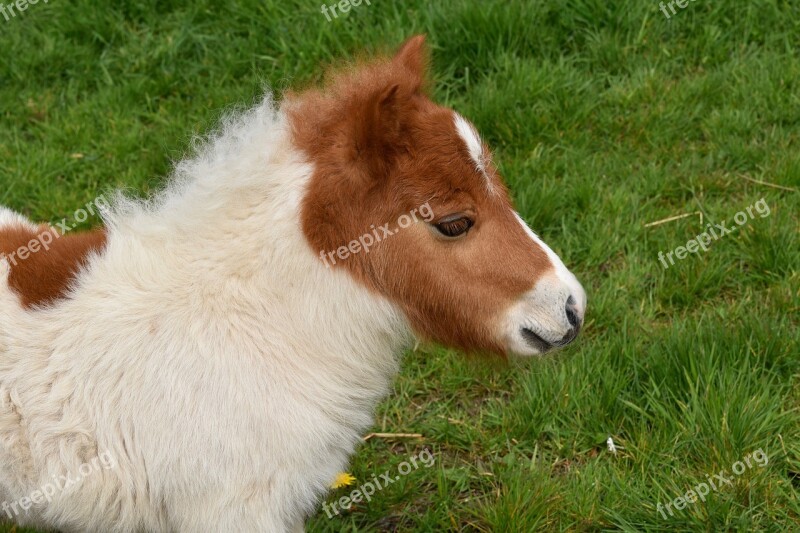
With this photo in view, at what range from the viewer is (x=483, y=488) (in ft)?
→ 13.1

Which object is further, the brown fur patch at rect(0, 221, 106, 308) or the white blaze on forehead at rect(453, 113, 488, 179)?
the brown fur patch at rect(0, 221, 106, 308)

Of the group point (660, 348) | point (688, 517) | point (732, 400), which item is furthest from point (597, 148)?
point (688, 517)

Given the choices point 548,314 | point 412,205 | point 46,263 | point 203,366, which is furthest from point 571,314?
point 46,263

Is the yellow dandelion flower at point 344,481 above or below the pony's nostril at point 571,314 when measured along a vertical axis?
below

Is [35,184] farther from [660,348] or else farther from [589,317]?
[660,348]

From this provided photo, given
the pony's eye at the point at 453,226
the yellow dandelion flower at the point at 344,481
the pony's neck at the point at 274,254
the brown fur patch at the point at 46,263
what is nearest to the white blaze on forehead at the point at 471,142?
the pony's eye at the point at 453,226

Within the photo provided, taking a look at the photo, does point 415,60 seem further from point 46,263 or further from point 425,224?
point 46,263

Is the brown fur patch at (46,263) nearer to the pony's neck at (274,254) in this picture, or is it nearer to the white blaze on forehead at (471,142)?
the pony's neck at (274,254)

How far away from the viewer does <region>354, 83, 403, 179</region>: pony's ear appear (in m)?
2.80

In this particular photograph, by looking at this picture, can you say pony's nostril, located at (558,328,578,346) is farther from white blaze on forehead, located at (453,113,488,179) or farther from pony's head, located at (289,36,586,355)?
white blaze on forehead, located at (453,113,488,179)

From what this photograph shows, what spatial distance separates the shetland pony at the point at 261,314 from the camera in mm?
2947

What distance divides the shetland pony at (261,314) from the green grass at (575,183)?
2.51ft

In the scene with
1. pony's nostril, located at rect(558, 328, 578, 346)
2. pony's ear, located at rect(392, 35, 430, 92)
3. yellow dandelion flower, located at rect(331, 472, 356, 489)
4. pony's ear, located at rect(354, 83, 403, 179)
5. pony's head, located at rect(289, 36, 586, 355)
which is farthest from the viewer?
yellow dandelion flower, located at rect(331, 472, 356, 489)

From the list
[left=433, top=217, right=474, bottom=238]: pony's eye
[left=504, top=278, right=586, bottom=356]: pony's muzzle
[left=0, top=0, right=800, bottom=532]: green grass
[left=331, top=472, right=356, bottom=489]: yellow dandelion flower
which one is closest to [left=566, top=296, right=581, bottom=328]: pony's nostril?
[left=504, top=278, right=586, bottom=356]: pony's muzzle
